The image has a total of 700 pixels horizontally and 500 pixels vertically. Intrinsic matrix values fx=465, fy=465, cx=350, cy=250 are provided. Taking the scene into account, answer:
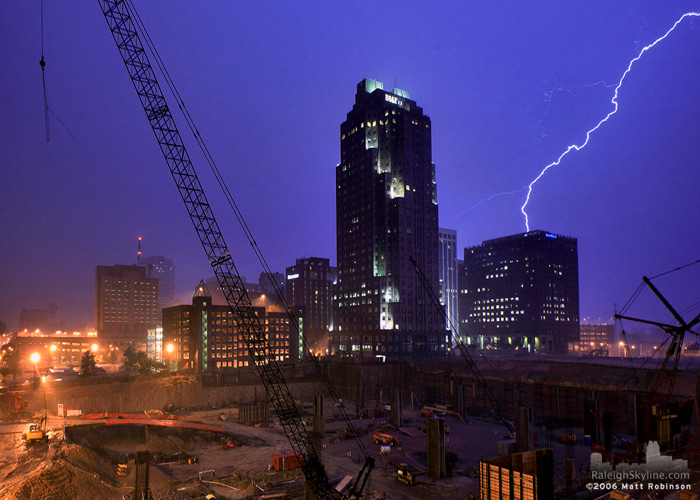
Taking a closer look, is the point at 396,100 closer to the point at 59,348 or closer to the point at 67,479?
the point at 67,479

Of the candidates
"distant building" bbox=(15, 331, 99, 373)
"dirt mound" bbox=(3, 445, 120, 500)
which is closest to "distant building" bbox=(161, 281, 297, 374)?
"distant building" bbox=(15, 331, 99, 373)

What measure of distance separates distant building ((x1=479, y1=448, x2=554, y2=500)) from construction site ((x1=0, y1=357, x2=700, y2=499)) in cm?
10

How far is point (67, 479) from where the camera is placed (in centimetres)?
3412

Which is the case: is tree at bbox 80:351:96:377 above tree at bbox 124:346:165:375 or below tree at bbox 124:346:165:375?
above

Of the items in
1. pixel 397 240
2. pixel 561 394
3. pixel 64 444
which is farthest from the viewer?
pixel 397 240

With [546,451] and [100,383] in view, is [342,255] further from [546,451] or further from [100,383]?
[546,451]

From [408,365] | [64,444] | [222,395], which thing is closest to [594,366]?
[408,365]

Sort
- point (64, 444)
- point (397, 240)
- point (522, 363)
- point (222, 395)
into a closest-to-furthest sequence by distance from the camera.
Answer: point (64, 444)
point (222, 395)
point (522, 363)
point (397, 240)

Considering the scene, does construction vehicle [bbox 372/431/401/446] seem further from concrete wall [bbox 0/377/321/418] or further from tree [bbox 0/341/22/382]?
tree [bbox 0/341/22/382]

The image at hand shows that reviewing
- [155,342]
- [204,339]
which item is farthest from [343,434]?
[155,342]

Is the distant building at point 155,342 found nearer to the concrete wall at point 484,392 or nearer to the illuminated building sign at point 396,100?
the concrete wall at point 484,392

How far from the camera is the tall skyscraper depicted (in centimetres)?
14188

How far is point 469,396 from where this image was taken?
82.3m

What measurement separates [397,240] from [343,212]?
2801 cm
